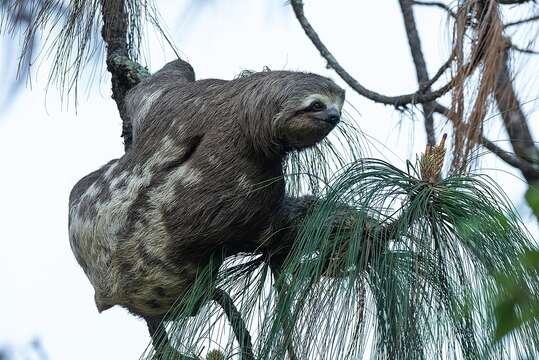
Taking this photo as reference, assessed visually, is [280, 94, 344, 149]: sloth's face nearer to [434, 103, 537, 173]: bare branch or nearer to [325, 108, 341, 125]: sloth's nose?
[325, 108, 341, 125]: sloth's nose

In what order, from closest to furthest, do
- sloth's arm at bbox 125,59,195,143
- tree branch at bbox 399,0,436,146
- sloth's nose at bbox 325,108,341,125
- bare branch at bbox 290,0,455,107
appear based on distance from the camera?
sloth's nose at bbox 325,108,341,125 < sloth's arm at bbox 125,59,195,143 < bare branch at bbox 290,0,455,107 < tree branch at bbox 399,0,436,146

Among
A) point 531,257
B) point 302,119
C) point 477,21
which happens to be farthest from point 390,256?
point 531,257

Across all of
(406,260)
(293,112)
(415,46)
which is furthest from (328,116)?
(415,46)

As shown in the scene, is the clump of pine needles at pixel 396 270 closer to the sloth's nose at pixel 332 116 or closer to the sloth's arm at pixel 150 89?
the sloth's nose at pixel 332 116

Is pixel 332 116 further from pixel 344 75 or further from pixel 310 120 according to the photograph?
pixel 344 75

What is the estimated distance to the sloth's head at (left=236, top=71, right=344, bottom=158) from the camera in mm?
2725

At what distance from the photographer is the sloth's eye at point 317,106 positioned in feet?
8.96

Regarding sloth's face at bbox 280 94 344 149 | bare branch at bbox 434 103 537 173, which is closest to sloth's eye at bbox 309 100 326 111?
sloth's face at bbox 280 94 344 149

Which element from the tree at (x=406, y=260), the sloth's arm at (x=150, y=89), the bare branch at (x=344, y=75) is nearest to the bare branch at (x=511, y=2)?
the tree at (x=406, y=260)

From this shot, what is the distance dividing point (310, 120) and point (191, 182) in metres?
0.54

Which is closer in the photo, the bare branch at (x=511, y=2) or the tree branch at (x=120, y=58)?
the bare branch at (x=511, y=2)

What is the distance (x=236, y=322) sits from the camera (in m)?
2.69

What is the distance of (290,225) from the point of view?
9.57 feet

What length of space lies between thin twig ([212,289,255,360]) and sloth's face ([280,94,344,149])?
1.98 ft
